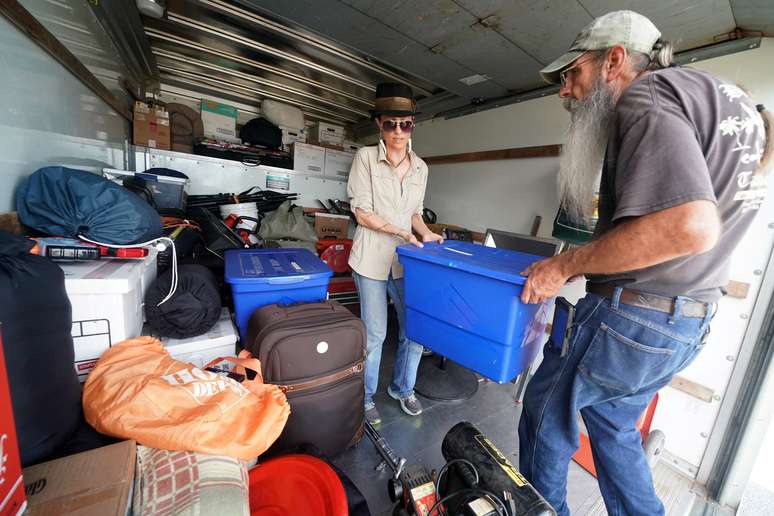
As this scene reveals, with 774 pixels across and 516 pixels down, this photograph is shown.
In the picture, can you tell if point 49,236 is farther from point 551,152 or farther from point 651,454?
point 551,152

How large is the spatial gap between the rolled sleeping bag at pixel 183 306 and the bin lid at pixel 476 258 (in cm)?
88

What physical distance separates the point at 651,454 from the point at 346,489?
1506 mm

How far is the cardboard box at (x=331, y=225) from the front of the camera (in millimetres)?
3146

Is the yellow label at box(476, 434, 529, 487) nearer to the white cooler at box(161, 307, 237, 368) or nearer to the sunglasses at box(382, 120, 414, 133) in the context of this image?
the white cooler at box(161, 307, 237, 368)

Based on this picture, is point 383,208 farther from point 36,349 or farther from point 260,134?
point 260,134

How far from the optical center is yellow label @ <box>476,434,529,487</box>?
2.75ft

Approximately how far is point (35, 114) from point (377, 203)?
1348 mm

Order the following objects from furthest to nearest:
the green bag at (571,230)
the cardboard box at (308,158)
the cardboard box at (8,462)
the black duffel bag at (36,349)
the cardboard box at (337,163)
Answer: the cardboard box at (337,163) → the cardboard box at (308,158) → the green bag at (571,230) → the black duffel bag at (36,349) → the cardboard box at (8,462)

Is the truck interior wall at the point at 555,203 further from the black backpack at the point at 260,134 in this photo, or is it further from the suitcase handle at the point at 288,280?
the suitcase handle at the point at 288,280

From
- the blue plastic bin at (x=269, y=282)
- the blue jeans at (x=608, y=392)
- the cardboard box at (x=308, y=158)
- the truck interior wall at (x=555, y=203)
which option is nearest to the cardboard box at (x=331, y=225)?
the cardboard box at (x=308, y=158)

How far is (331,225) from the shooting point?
321 centimetres

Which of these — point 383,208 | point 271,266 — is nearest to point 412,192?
point 383,208

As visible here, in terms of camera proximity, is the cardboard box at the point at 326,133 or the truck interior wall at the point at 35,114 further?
the cardboard box at the point at 326,133

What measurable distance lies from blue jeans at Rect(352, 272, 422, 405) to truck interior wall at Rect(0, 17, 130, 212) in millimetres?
1299
